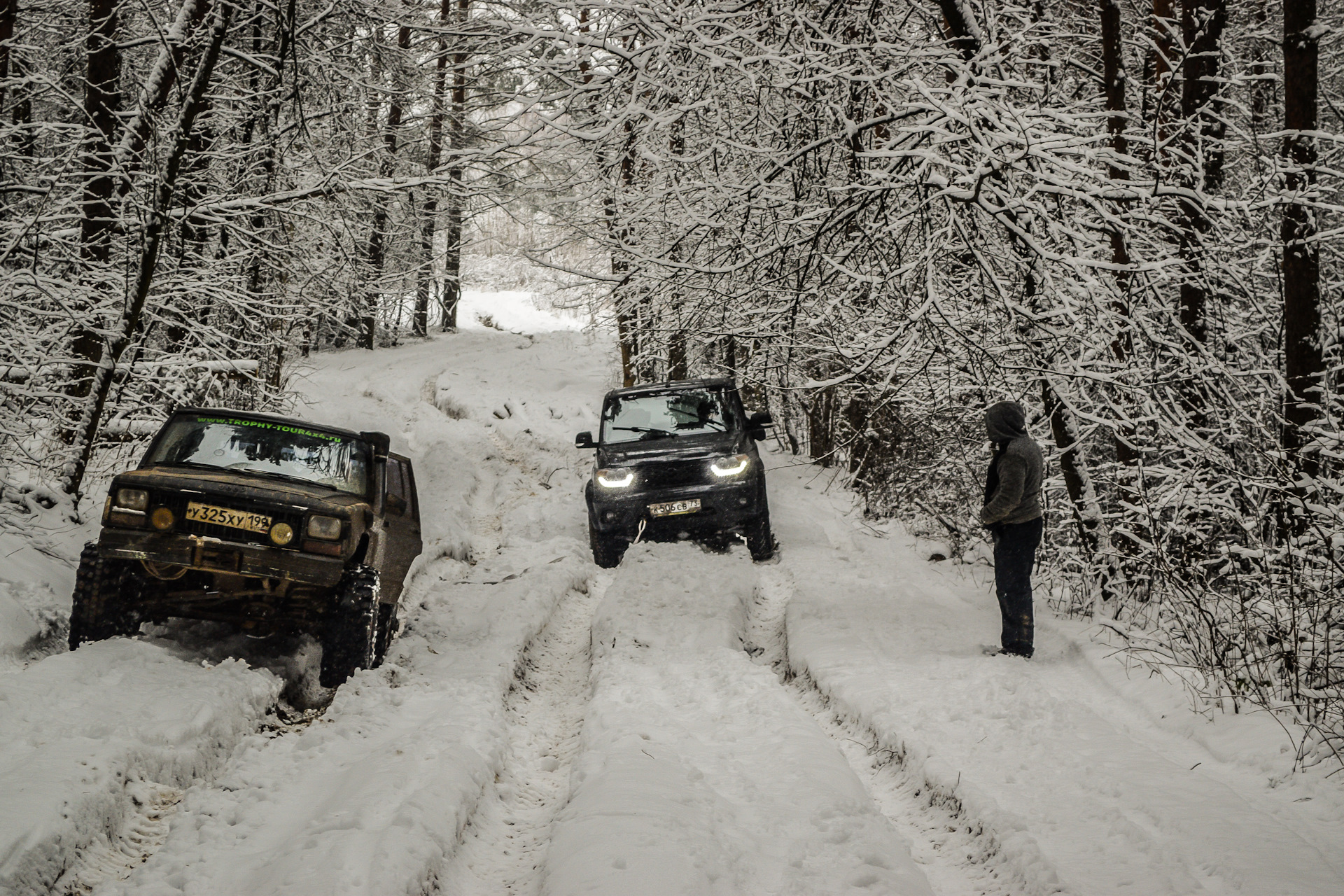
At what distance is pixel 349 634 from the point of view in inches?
218

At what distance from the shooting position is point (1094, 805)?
12.6ft

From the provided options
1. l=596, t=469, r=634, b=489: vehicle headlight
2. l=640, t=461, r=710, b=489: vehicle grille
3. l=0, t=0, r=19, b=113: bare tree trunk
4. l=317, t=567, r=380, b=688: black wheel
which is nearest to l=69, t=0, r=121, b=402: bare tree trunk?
l=0, t=0, r=19, b=113: bare tree trunk

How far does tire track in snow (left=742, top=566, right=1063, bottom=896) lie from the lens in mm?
3430

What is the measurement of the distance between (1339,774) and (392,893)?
434 centimetres

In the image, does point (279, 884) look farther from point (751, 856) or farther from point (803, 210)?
point (803, 210)

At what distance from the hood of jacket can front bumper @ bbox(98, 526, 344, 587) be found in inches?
192

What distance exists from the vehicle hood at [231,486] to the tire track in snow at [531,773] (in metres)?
1.88

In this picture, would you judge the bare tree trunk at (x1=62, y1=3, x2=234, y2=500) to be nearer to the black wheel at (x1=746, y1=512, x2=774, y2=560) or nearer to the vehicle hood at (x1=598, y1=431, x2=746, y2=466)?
the vehicle hood at (x1=598, y1=431, x2=746, y2=466)

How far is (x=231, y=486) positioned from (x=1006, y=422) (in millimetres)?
5473

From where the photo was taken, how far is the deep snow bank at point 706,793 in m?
3.31

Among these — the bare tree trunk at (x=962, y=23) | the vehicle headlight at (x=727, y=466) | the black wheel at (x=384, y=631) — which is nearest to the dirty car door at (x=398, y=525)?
the black wheel at (x=384, y=631)

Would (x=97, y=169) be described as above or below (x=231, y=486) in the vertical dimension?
above

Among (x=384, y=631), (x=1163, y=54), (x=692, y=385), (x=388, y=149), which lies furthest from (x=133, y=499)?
(x=1163, y=54)

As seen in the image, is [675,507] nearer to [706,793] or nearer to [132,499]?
[132,499]
